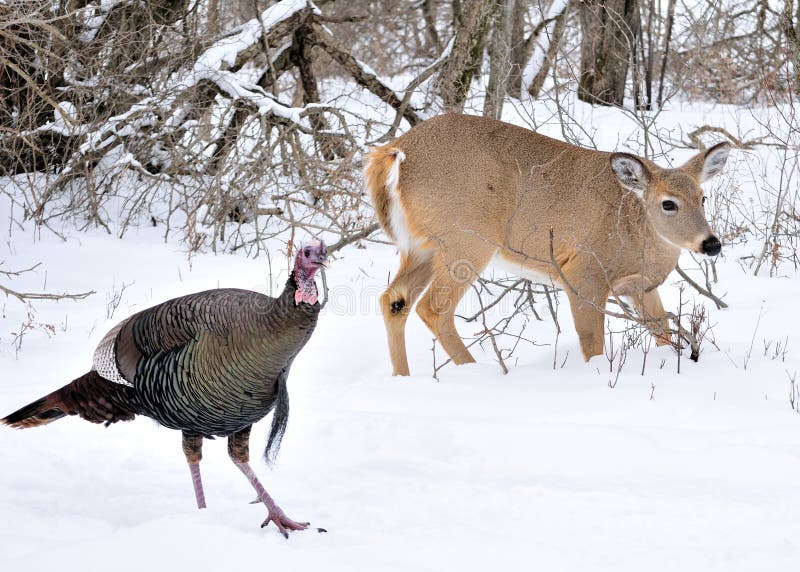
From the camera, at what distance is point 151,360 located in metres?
3.74

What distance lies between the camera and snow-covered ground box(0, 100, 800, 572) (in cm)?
329

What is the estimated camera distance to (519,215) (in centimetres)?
619

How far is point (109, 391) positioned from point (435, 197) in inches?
106

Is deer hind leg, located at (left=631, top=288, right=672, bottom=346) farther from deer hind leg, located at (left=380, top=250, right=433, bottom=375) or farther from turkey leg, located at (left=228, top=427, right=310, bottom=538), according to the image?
turkey leg, located at (left=228, top=427, right=310, bottom=538)

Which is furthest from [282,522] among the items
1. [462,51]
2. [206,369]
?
[462,51]

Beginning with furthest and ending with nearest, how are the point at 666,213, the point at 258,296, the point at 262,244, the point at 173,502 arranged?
the point at 262,244 < the point at 666,213 < the point at 173,502 < the point at 258,296

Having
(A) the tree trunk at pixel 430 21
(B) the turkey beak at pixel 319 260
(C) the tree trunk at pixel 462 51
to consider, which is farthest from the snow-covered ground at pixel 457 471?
(A) the tree trunk at pixel 430 21

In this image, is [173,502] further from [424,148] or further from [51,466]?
[424,148]

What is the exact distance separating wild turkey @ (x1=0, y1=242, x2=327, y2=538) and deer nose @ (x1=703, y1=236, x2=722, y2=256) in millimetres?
3083

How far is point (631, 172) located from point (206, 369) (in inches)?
135

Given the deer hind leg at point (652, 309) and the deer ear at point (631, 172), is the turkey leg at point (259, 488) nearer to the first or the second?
the deer hind leg at point (652, 309)

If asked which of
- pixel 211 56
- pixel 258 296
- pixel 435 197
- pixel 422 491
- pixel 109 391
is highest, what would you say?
pixel 211 56

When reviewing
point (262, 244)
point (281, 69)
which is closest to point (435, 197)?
point (262, 244)

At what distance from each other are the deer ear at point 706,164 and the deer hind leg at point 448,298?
1428mm
